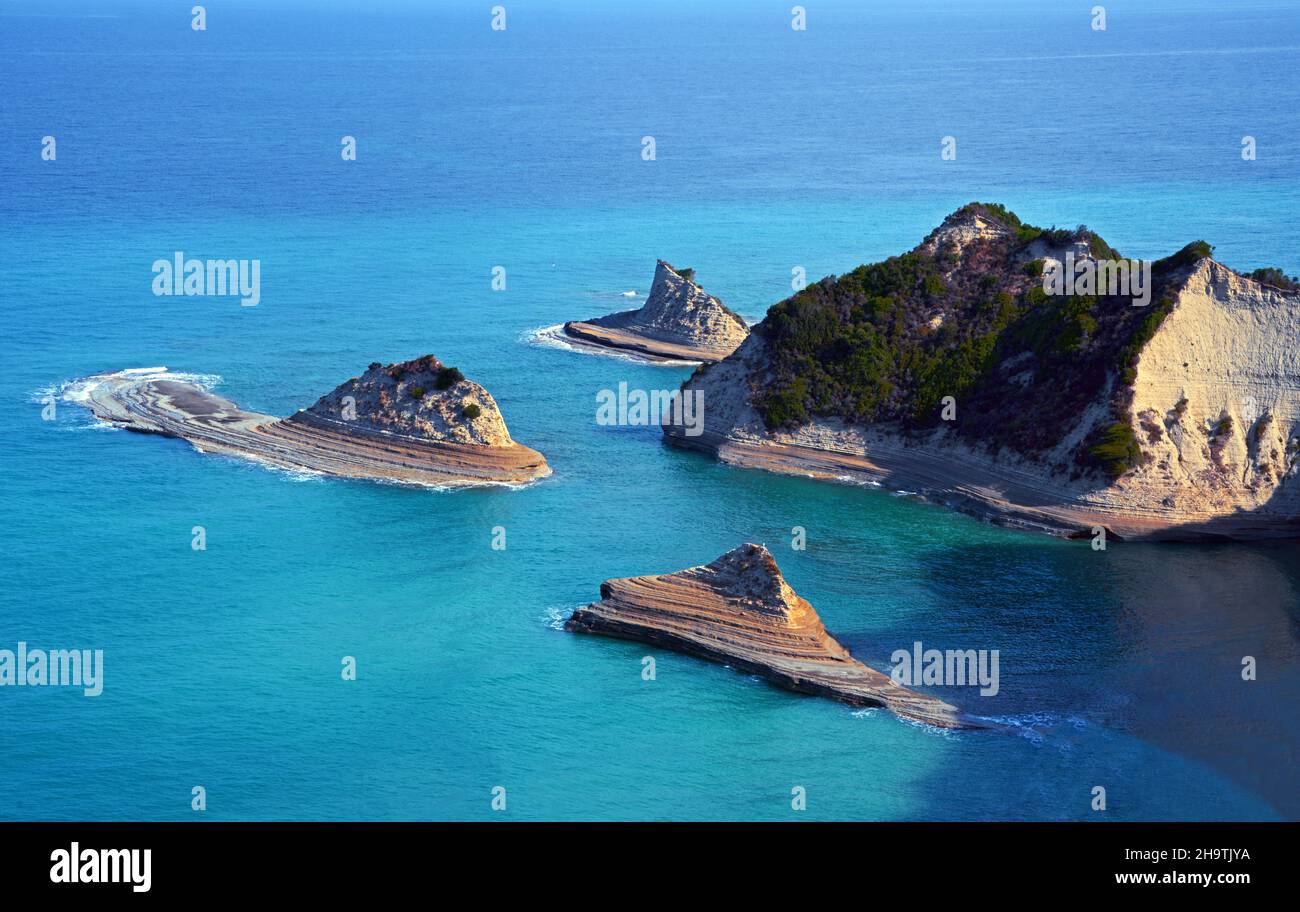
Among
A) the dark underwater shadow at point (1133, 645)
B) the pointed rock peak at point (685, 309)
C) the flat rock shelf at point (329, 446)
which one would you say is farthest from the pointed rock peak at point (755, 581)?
the pointed rock peak at point (685, 309)

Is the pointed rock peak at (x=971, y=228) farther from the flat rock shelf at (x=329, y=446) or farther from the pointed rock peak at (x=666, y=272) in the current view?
the flat rock shelf at (x=329, y=446)

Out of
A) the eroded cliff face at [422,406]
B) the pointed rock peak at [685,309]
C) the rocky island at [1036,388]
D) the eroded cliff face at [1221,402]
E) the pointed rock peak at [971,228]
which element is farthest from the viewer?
the pointed rock peak at [685,309]

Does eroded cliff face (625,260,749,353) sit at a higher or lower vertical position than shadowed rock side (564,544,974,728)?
higher

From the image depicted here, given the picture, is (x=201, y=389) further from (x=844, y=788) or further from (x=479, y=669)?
(x=844, y=788)

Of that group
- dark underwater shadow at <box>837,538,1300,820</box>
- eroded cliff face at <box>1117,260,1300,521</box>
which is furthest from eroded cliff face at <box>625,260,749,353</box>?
dark underwater shadow at <box>837,538,1300,820</box>

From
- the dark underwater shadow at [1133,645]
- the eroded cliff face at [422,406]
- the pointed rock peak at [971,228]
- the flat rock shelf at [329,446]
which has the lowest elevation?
the dark underwater shadow at [1133,645]

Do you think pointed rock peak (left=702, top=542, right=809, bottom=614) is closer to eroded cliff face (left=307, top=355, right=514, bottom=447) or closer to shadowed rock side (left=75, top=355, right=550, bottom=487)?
shadowed rock side (left=75, top=355, right=550, bottom=487)

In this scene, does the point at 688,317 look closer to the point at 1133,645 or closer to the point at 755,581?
the point at 755,581
